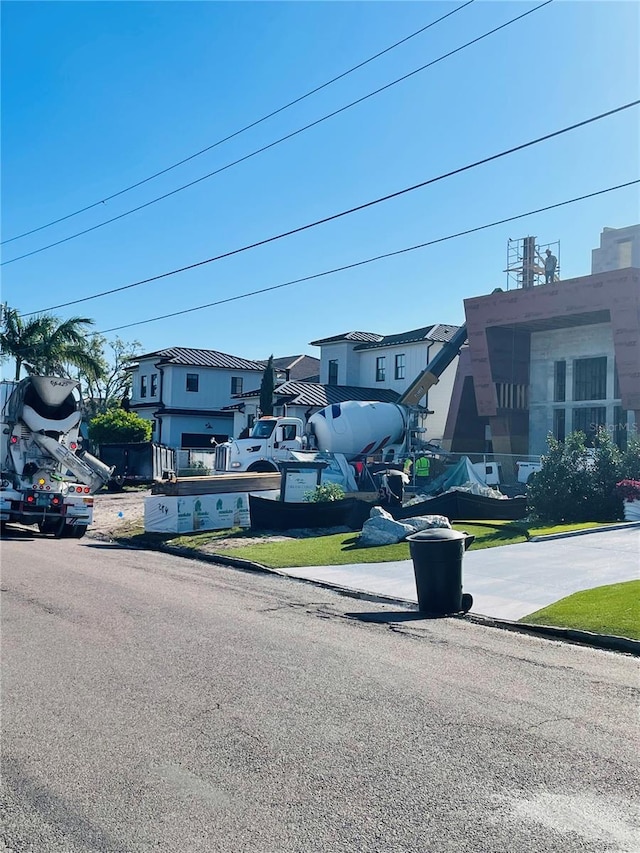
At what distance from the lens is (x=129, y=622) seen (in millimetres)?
9141

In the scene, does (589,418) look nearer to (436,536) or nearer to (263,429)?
(263,429)

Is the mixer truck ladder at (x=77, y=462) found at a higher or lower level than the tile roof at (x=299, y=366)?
lower

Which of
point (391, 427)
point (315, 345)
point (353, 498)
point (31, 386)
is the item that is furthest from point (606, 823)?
point (315, 345)

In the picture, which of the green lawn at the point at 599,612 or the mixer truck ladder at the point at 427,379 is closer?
the green lawn at the point at 599,612

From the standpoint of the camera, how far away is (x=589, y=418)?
35156 millimetres

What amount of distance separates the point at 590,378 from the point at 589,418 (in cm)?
184

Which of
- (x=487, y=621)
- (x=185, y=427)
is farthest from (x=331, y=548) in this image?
(x=185, y=427)

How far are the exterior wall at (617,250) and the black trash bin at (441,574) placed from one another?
4053 cm

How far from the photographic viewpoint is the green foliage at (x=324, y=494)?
67.1ft

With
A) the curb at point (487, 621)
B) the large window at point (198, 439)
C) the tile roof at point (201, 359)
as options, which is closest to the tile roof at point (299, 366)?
Result: the tile roof at point (201, 359)

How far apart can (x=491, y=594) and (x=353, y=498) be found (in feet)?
30.8

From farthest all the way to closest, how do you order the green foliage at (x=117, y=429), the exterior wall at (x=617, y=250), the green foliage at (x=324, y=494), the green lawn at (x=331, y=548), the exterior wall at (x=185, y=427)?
the exterior wall at (x=185, y=427) → the exterior wall at (x=617, y=250) → the green foliage at (x=117, y=429) → the green foliage at (x=324, y=494) → the green lawn at (x=331, y=548)

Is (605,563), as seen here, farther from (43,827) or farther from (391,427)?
(391,427)

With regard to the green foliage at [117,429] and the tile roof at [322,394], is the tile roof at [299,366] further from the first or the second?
the green foliage at [117,429]
